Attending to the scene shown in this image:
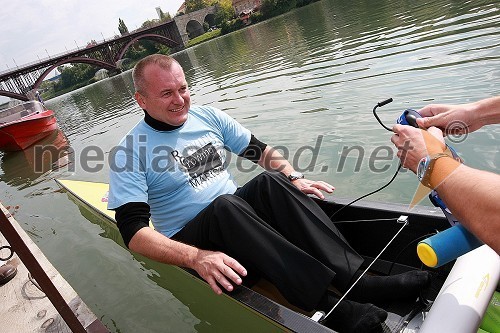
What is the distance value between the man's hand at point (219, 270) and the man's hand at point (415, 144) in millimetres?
1041

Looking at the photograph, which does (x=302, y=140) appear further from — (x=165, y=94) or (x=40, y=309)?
(x=40, y=309)

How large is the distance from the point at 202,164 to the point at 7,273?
2.48 metres

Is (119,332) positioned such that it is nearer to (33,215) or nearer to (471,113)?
(471,113)

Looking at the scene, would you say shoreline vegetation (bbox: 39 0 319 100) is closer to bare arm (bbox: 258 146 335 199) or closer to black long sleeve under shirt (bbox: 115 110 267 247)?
bare arm (bbox: 258 146 335 199)

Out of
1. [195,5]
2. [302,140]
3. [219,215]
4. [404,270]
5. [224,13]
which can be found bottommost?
[302,140]

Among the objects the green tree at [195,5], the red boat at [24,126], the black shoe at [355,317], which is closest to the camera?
the black shoe at [355,317]

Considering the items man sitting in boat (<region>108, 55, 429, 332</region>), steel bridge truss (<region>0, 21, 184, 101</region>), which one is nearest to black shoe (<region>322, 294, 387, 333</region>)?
man sitting in boat (<region>108, 55, 429, 332</region>)

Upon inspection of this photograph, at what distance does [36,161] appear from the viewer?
12.2 metres

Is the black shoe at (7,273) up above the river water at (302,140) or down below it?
above

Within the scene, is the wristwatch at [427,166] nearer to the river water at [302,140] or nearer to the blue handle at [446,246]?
the blue handle at [446,246]

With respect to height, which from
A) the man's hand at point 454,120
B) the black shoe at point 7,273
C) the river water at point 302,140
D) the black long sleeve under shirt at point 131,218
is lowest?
the river water at point 302,140

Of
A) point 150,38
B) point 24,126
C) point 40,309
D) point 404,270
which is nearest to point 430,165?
point 404,270

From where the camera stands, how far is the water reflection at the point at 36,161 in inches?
405

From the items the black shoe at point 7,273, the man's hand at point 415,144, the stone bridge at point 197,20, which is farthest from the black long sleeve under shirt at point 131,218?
A: the stone bridge at point 197,20
